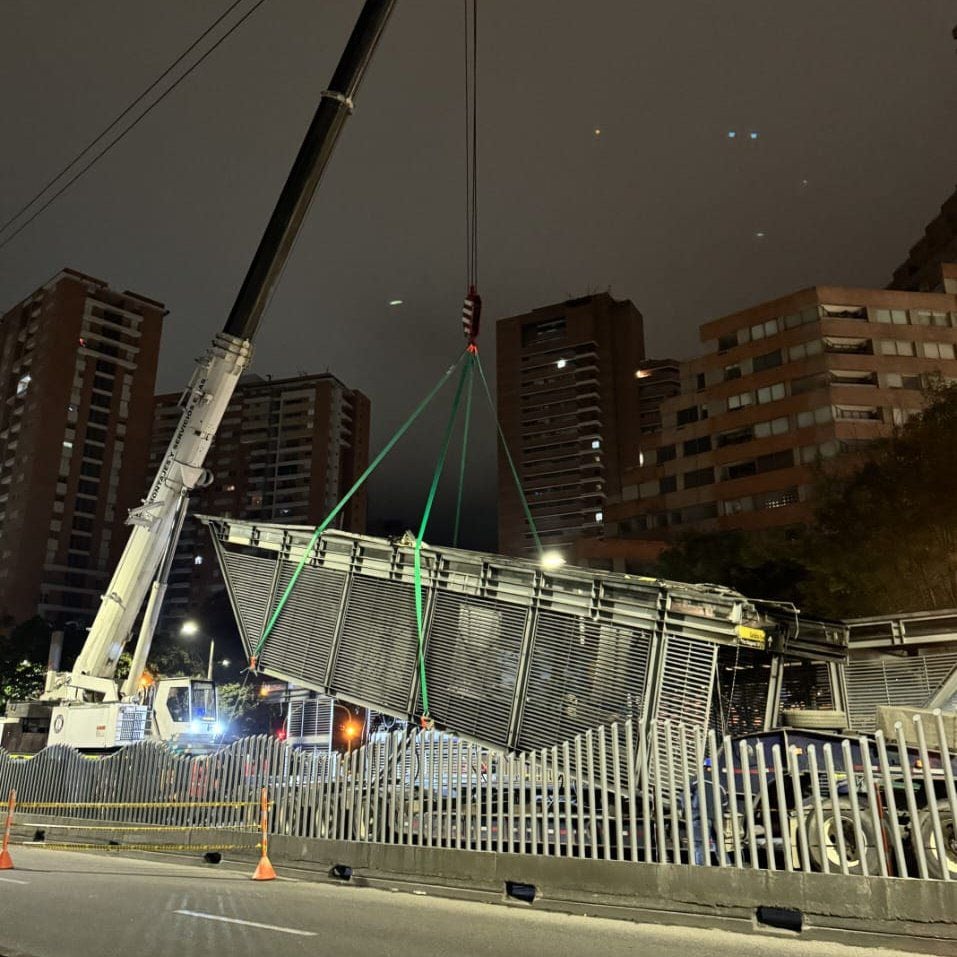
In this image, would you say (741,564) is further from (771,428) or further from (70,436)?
(70,436)

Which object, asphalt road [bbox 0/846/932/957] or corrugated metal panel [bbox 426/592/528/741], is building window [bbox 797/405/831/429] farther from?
asphalt road [bbox 0/846/932/957]

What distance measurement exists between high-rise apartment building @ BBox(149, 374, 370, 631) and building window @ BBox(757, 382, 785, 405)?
100.0 m

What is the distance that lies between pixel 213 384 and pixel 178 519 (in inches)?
152

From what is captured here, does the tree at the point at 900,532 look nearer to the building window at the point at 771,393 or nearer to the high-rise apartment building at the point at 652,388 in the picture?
the building window at the point at 771,393

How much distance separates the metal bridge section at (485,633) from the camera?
43.3ft

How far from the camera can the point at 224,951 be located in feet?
25.0

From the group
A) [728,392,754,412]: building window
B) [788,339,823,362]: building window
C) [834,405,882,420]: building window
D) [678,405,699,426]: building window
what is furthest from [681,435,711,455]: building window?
[834,405,882,420]: building window

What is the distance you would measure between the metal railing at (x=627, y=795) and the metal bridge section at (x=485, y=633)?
3.01 feet

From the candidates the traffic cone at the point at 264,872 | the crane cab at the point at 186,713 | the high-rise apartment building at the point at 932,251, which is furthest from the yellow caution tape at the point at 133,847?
the high-rise apartment building at the point at 932,251

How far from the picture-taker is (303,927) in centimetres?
879

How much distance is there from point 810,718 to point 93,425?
12032 cm

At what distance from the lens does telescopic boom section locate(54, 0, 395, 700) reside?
2030cm

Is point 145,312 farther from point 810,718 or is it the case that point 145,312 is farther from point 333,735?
point 810,718

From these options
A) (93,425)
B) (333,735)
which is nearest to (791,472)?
(333,735)
